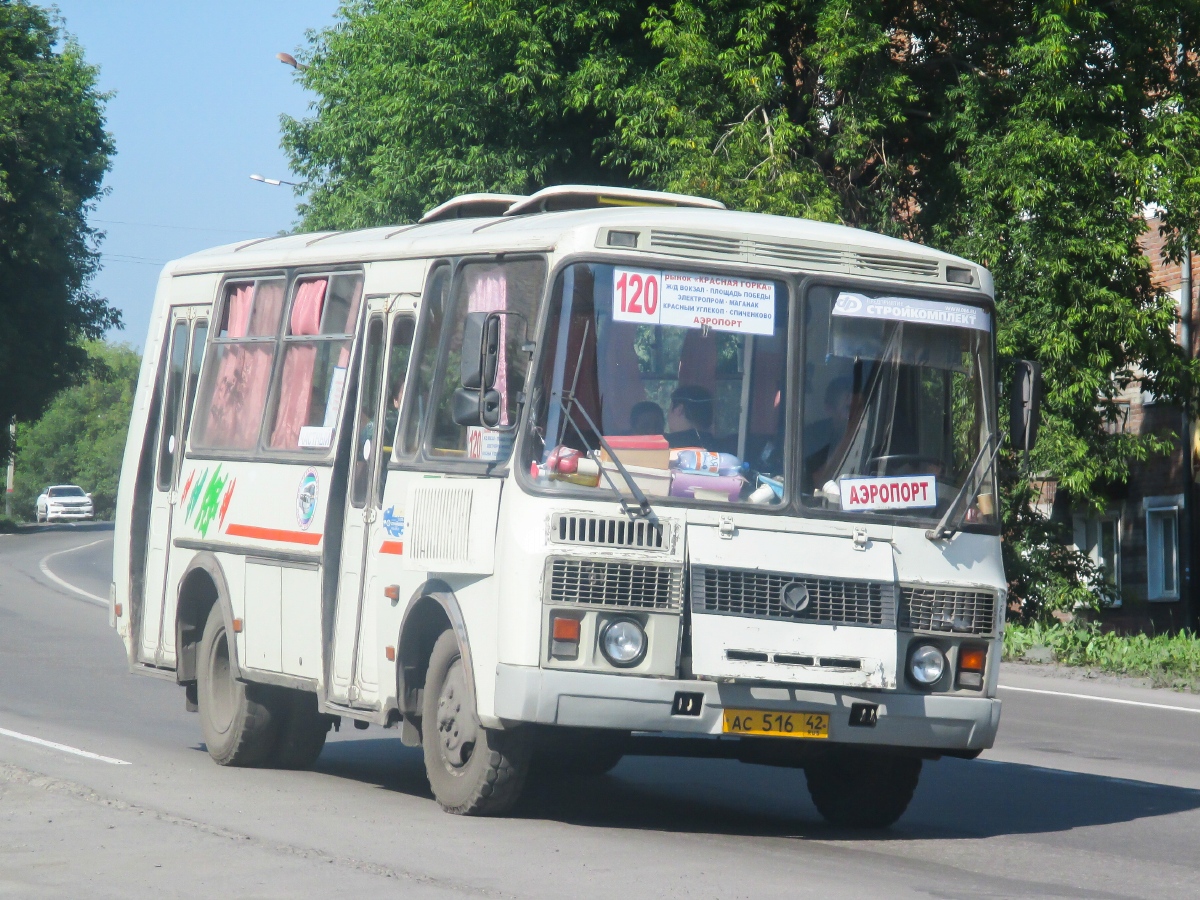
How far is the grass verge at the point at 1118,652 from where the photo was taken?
19.7 metres

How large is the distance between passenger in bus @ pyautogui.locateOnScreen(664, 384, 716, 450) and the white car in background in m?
80.0

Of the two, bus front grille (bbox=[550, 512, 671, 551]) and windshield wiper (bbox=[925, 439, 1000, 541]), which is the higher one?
windshield wiper (bbox=[925, 439, 1000, 541])

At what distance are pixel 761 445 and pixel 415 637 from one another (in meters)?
1.97

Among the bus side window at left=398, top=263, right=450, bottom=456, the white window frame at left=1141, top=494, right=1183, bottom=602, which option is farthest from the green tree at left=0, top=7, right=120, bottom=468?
the bus side window at left=398, top=263, right=450, bottom=456

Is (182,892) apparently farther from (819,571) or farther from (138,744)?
(138,744)

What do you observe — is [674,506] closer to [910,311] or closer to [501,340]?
[501,340]

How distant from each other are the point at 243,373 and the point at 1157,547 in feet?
80.0

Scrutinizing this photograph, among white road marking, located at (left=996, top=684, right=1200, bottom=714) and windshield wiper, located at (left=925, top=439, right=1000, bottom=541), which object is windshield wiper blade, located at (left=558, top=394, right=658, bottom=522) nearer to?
windshield wiper, located at (left=925, top=439, right=1000, bottom=541)

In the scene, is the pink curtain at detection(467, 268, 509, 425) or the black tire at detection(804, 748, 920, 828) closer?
the pink curtain at detection(467, 268, 509, 425)

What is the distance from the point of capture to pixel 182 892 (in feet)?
22.5

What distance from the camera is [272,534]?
1059 cm

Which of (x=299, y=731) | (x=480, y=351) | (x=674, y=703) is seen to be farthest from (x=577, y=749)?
(x=299, y=731)

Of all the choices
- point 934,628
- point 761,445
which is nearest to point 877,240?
point 761,445

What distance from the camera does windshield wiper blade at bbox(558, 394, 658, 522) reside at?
26.5 ft
